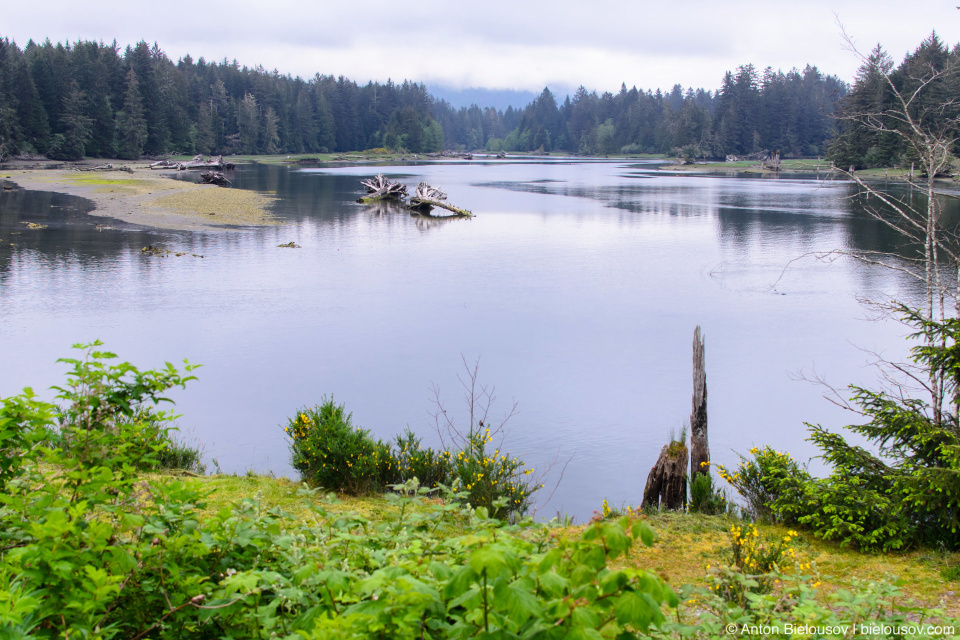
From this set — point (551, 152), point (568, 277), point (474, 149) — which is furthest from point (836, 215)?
point (474, 149)

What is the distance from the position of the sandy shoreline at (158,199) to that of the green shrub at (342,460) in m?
24.2

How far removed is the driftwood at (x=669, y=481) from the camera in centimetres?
796

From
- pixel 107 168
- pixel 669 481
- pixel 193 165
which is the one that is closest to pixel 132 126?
pixel 193 165

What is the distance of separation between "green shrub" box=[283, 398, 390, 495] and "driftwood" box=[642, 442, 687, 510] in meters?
2.83

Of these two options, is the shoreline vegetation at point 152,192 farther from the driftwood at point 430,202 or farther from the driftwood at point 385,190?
the driftwood at point 430,202

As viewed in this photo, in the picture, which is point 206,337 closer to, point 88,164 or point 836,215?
point 836,215

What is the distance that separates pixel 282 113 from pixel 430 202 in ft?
288

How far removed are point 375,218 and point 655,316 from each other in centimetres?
2198

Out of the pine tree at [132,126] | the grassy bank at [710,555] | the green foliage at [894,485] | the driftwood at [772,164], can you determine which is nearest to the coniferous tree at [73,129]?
the pine tree at [132,126]

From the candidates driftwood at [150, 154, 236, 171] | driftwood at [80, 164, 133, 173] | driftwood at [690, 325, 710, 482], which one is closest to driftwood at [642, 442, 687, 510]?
driftwood at [690, 325, 710, 482]

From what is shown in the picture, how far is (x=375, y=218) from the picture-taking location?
35.8 meters

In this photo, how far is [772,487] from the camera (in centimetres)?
718

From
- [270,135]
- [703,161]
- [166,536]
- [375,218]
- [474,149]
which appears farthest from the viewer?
[474,149]

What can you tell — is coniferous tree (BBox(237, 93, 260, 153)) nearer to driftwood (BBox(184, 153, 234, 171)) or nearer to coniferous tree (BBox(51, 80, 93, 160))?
coniferous tree (BBox(51, 80, 93, 160))
